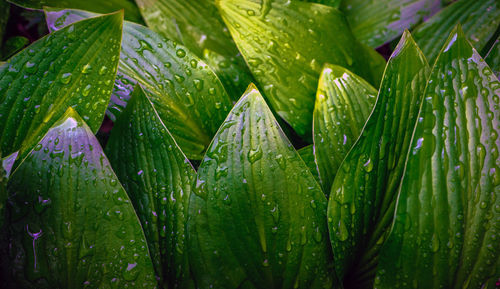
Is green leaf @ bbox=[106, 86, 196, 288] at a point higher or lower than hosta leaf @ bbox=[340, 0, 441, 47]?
lower

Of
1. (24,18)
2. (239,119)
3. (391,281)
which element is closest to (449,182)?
(391,281)

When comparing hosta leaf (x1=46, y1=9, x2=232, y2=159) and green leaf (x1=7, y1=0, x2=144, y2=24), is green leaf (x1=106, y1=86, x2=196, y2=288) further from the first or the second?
green leaf (x1=7, y1=0, x2=144, y2=24)

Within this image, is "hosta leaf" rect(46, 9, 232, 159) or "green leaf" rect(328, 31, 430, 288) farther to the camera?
"hosta leaf" rect(46, 9, 232, 159)

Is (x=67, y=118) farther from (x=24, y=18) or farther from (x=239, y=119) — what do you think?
(x=24, y=18)

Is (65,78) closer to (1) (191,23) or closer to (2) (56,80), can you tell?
(2) (56,80)

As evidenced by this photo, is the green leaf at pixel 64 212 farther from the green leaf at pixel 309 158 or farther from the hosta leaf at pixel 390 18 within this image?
the hosta leaf at pixel 390 18

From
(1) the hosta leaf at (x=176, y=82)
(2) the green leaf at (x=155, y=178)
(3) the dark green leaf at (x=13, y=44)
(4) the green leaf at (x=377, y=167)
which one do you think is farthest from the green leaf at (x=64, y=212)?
(3) the dark green leaf at (x=13, y=44)

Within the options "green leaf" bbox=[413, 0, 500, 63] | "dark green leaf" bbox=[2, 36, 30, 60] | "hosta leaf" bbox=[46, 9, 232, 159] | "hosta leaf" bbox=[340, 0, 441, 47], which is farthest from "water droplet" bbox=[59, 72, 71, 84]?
"green leaf" bbox=[413, 0, 500, 63]
